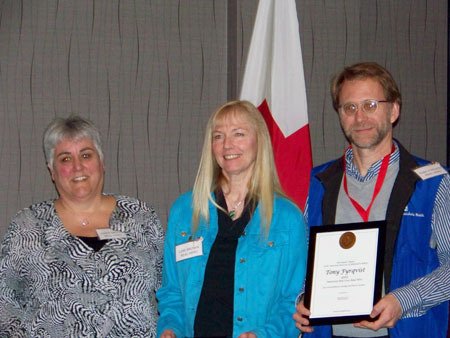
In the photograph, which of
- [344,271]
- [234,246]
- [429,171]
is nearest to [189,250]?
[234,246]

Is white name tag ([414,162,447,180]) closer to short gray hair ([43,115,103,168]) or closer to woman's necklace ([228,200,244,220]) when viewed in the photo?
woman's necklace ([228,200,244,220])

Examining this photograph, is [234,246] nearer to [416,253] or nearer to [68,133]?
[416,253]

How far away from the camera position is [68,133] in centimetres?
326

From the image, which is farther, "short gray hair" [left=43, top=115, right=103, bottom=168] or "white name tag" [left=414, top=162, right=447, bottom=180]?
"short gray hair" [left=43, top=115, right=103, bottom=168]

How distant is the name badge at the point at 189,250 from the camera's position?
2885mm

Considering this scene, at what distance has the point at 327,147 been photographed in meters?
4.62

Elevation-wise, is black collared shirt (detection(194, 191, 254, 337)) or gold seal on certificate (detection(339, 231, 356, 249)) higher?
gold seal on certificate (detection(339, 231, 356, 249))

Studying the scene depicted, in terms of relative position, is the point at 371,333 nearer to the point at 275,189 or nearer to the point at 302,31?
the point at 275,189

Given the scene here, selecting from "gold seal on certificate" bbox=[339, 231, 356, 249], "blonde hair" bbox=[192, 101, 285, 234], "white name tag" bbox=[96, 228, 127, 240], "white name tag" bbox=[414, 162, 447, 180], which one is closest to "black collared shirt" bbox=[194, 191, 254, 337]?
"blonde hair" bbox=[192, 101, 285, 234]

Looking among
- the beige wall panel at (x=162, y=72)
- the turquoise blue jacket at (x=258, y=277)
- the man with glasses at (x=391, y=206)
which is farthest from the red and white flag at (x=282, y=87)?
the turquoise blue jacket at (x=258, y=277)

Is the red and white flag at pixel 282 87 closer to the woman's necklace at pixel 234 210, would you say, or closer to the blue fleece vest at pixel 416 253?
the woman's necklace at pixel 234 210

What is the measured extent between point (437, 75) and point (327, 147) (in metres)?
0.92

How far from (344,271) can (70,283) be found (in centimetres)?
118

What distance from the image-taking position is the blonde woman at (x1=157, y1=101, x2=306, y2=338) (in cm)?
278
